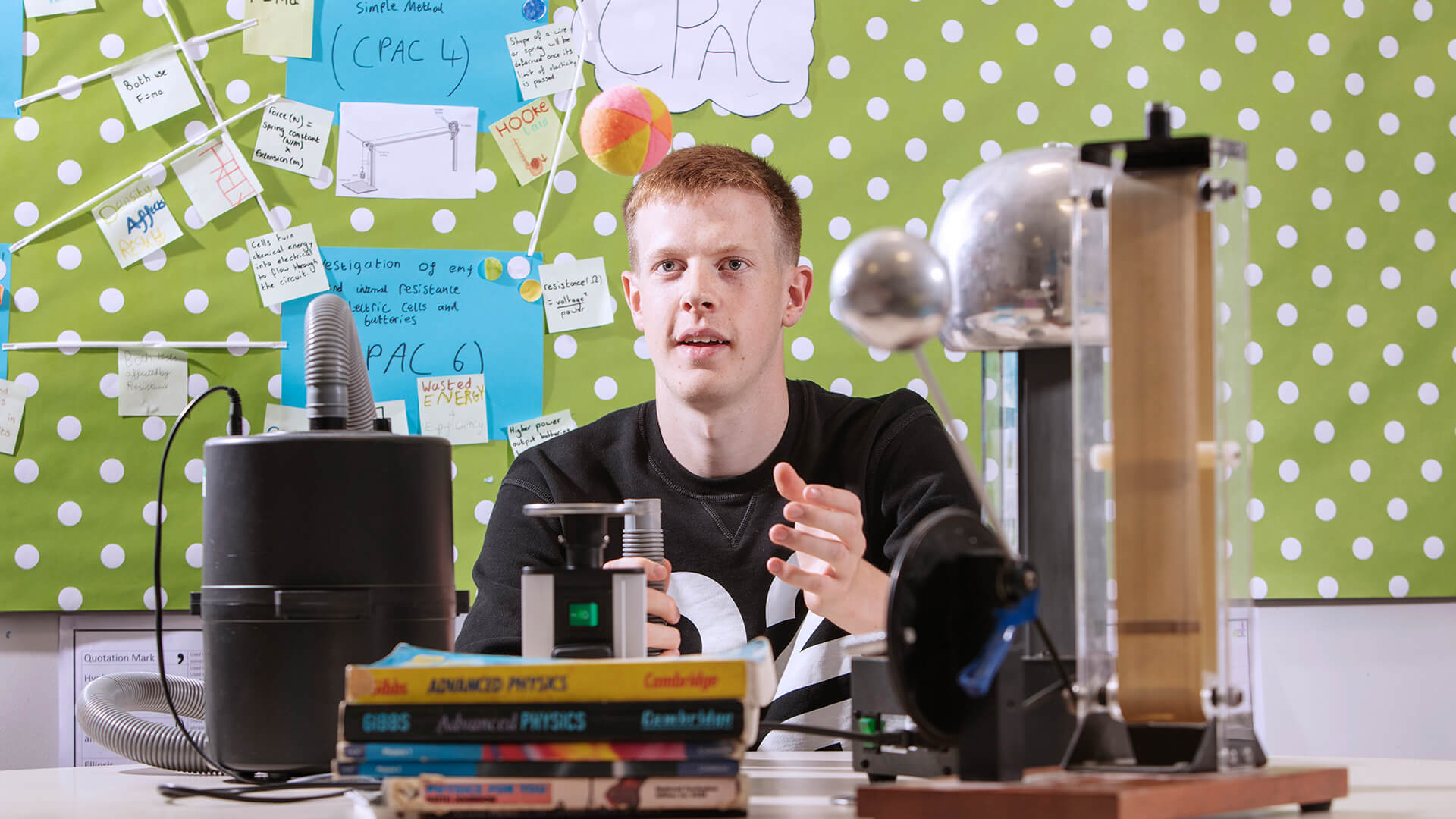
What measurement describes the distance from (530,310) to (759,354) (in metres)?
0.47

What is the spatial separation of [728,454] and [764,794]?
80cm

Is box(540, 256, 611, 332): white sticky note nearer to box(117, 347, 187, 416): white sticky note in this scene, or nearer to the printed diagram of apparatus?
the printed diagram of apparatus

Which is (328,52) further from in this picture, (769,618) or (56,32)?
(769,618)

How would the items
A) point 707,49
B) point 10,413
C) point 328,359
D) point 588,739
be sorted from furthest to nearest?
point 707,49, point 10,413, point 328,359, point 588,739

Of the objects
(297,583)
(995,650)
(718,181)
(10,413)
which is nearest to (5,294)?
(10,413)

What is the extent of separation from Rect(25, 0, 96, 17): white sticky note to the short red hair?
0.89 metres

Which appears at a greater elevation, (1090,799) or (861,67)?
(861,67)

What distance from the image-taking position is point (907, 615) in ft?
1.91

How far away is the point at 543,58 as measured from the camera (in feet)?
→ 6.09

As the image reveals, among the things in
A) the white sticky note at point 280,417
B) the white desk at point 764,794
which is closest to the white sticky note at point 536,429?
the white sticky note at point 280,417

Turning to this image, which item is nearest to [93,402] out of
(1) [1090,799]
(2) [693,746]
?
(2) [693,746]

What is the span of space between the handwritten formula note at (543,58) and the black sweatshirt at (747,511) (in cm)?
57

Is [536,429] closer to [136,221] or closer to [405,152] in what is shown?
[405,152]

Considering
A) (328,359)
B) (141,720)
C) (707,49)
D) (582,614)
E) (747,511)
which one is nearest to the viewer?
(582,614)
